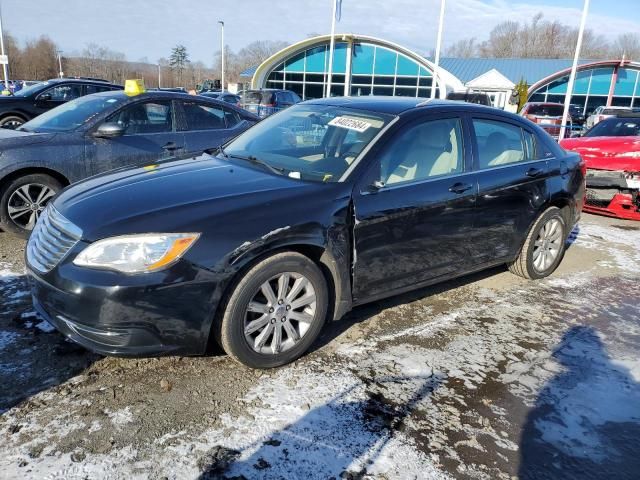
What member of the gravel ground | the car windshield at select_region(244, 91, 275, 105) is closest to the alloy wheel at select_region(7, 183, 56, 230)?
the gravel ground

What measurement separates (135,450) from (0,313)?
6.53 ft

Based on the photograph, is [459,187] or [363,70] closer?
[459,187]

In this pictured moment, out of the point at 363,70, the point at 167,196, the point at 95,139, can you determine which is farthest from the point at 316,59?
the point at 167,196

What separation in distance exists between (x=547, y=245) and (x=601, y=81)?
4389cm

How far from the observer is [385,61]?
143ft

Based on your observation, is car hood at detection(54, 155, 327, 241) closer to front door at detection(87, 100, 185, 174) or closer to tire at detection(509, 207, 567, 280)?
front door at detection(87, 100, 185, 174)

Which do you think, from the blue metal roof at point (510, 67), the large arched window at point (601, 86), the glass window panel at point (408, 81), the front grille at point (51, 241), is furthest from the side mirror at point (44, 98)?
the large arched window at point (601, 86)

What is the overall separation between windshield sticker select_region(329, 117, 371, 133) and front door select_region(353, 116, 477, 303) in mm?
267

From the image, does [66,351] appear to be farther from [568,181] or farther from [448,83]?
[448,83]

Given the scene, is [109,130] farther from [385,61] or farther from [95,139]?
[385,61]

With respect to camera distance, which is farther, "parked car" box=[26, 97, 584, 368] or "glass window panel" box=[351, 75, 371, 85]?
"glass window panel" box=[351, 75, 371, 85]

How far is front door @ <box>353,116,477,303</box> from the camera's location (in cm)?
351

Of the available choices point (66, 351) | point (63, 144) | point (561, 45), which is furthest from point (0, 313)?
point (561, 45)

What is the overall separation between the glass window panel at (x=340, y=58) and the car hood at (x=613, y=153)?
125 feet
